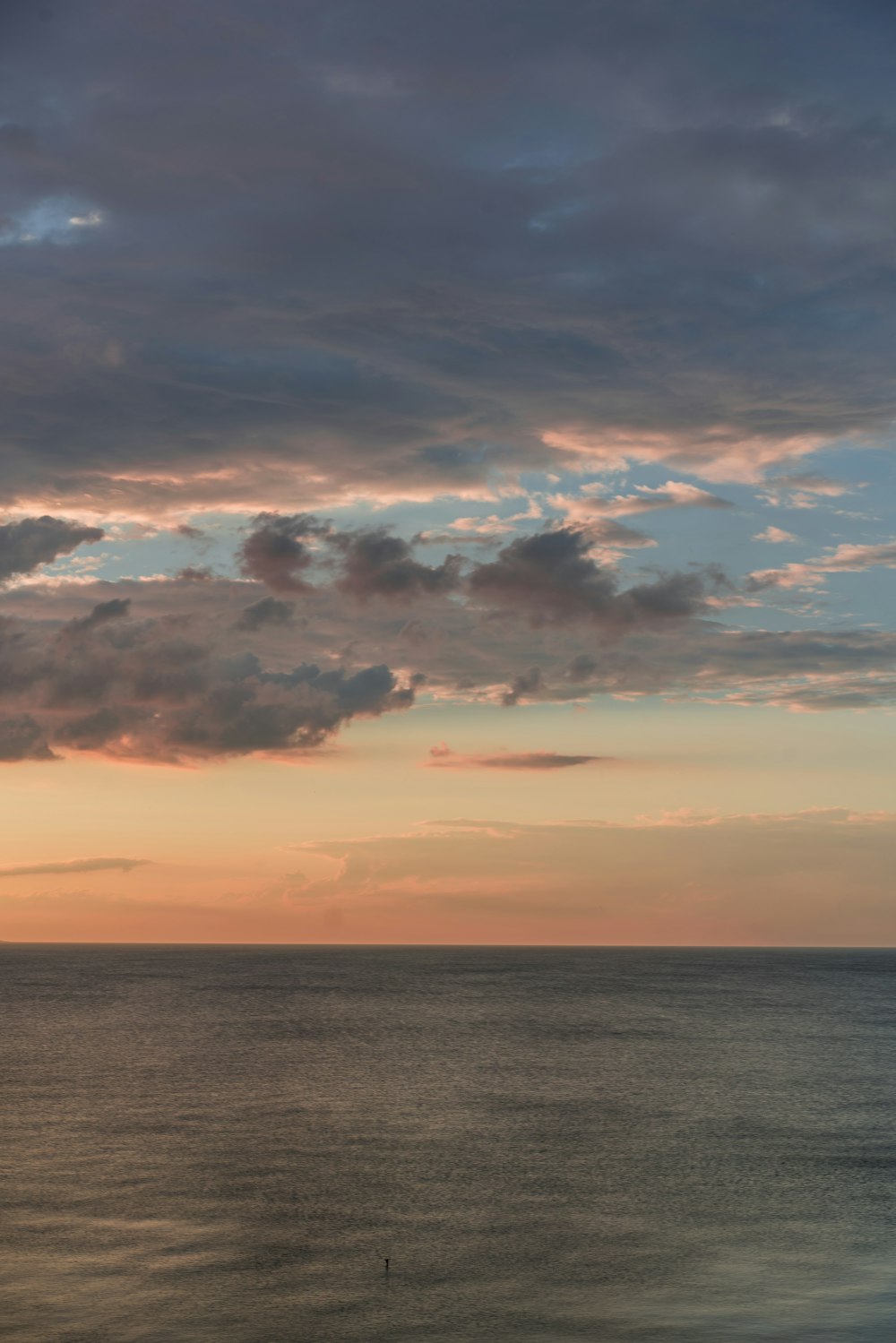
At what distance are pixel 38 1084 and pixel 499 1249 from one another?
178ft

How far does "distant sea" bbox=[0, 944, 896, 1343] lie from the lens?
1547 inches

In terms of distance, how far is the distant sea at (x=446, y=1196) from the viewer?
39.3 metres

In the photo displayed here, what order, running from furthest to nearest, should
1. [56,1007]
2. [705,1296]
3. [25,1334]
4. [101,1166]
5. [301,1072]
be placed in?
[56,1007]
[301,1072]
[101,1166]
[705,1296]
[25,1334]

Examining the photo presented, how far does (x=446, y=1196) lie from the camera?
5438cm

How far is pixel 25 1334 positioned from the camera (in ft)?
120

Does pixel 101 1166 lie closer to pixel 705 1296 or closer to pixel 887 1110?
pixel 705 1296

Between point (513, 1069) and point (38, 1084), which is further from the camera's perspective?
point (513, 1069)

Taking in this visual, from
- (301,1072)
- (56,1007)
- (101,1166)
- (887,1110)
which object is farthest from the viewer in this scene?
(56,1007)

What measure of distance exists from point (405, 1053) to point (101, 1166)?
5286 cm

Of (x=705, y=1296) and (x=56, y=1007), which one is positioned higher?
(x=705, y=1296)

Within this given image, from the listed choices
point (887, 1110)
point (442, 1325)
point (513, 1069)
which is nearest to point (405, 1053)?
point (513, 1069)

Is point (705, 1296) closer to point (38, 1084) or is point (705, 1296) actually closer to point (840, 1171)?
point (840, 1171)

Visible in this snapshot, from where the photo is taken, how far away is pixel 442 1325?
3838 cm

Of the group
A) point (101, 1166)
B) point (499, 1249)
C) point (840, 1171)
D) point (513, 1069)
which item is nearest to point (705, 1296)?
point (499, 1249)
